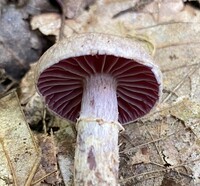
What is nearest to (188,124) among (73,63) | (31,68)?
(73,63)

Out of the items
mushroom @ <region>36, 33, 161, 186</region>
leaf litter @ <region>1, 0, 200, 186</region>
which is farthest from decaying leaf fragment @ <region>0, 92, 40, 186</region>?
mushroom @ <region>36, 33, 161, 186</region>

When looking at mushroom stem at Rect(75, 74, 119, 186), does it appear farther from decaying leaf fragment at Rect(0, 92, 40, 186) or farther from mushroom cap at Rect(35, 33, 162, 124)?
decaying leaf fragment at Rect(0, 92, 40, 186)

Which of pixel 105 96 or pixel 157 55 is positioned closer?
pixel 105 96

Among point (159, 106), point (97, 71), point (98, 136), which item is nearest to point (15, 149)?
point (98, 136)

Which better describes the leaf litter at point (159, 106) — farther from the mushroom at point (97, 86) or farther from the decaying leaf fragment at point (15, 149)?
the mushroom at point (97, 86)

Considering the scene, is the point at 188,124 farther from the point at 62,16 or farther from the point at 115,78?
the point at 62,16

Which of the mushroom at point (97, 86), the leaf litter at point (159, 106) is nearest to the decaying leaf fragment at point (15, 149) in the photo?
the leaf litter at point (159, 106)

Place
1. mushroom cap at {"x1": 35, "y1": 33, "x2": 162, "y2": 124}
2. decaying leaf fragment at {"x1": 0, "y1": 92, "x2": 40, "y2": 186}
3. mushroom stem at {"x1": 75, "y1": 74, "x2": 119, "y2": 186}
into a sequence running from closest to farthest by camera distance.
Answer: mushroom cap at {"x1": 35, "y1": 33, "x2": 162, "y2": 124} < mushroom stem at {"x1": 75, "y1": 74, "x2": 119, "y2": 186} < decaying leaf fragment at {"x1": 0, "y1": 92, "x2": 40, "y2": 186}
